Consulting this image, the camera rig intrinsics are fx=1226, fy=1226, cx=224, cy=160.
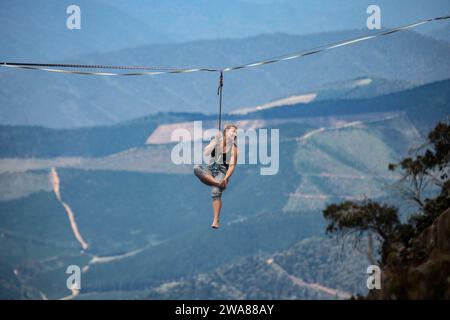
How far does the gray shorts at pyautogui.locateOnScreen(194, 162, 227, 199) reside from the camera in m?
27.0

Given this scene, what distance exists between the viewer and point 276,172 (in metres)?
144

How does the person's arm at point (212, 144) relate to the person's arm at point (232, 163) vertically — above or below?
above

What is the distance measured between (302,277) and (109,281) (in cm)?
2221

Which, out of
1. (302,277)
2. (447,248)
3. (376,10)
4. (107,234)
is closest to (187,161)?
(107,234)

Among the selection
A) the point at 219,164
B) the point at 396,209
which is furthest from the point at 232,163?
the point at 396,209

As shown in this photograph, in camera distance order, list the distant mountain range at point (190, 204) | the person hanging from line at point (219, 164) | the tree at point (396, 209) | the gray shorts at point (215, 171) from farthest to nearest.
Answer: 1. the distant mountain range at point (190, 204)
2. the tree at point (396, 209)
3. the gray shorts at point (215, 171)
4. the person hanging from line at point (219, 164)

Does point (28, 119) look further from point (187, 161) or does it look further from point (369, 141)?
point (369, 141)

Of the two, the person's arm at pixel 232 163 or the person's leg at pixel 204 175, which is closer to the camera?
the person's leg at pixel 204 175

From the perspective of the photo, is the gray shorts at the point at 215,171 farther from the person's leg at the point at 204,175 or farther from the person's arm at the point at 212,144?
the person's arm at the point at 212,144

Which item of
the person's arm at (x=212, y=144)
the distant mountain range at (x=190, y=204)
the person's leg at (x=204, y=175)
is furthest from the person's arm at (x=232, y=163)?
the distant mountain range at (x=190, y=204)

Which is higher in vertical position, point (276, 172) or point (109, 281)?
point (276, 172)

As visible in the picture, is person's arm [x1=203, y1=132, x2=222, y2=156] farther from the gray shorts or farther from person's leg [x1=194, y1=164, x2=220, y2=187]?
person's leg [x1=194, y1=164, x2=220, y2=187]

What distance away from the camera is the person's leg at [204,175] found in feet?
88.3
